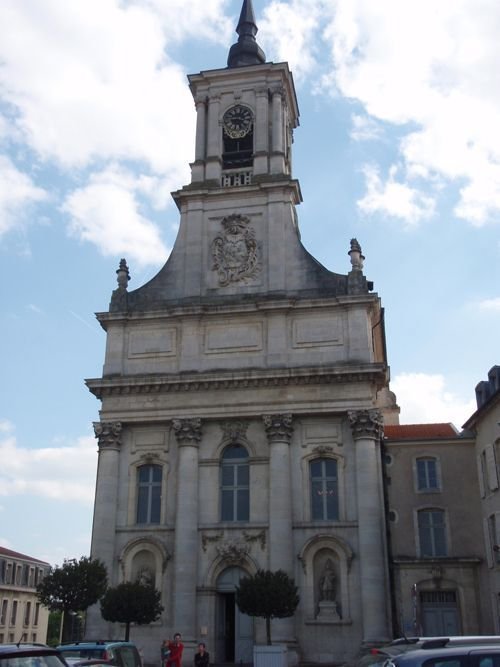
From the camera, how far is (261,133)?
34844 mm

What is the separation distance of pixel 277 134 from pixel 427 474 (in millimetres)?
16549

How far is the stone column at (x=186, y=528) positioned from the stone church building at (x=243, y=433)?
5 cm

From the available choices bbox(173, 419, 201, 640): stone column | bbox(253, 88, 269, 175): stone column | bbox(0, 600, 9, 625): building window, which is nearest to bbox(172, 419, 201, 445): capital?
bbox(173, 419, 201, 640): stone column

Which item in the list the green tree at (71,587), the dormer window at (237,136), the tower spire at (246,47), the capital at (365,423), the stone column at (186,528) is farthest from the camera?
the tower spire at (246,47)

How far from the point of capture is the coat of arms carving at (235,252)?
105ft

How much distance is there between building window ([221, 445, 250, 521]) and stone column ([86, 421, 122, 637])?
421 centimetres

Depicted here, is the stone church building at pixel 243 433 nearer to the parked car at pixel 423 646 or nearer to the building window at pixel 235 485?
the building window at pixel 235 485

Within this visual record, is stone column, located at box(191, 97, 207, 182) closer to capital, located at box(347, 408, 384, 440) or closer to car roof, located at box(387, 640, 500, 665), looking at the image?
capital, located at box(347, 408, 384, 440)

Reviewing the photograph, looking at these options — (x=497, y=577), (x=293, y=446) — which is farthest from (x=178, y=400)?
(x=497, y=577)

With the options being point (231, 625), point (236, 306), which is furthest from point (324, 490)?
point (236, 306)

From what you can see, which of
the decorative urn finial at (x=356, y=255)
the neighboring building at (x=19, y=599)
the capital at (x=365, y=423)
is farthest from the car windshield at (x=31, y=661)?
the neighboring building at (x=19, y=599)

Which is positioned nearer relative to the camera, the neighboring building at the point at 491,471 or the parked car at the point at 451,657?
the parked car at the point at 451,657

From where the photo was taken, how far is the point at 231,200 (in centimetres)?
3356

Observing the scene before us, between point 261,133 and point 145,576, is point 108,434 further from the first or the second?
point 261,133
